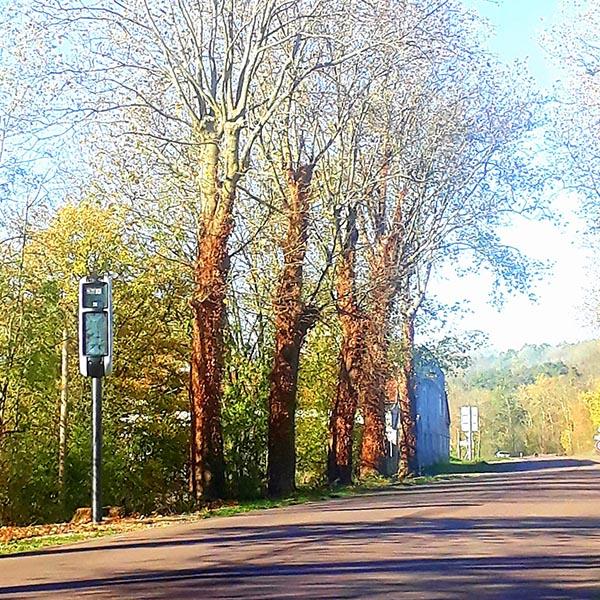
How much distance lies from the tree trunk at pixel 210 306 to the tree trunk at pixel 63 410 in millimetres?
4234

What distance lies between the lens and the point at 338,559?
1336cm

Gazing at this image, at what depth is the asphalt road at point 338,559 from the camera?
11.0 m

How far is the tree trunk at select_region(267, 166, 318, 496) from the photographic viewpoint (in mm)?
29359

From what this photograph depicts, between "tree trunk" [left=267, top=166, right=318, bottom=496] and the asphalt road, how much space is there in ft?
27.5

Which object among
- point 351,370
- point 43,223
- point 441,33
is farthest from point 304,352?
point 441,33

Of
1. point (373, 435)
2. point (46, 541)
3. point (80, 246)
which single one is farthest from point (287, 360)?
point (46, 541)

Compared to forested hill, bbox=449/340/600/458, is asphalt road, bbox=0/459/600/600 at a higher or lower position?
lower

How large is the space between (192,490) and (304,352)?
1377cm

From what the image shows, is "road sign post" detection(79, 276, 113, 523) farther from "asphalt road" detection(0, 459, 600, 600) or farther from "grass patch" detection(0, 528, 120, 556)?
"asphalt road" detection(0, 459, 600, 600)

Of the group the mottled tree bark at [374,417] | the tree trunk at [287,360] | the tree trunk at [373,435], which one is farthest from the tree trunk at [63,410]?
the tree trunk at [373,435]

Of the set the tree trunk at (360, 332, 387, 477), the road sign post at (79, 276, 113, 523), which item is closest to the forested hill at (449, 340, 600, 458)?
the tree trunk at (360, 332, 387, 477)

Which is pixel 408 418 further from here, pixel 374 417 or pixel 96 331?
pixel 96 331

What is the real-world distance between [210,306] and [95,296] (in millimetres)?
6313

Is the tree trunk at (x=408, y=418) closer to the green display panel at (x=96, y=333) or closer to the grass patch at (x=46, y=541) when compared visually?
the green display panel at (x=96, y=333)
